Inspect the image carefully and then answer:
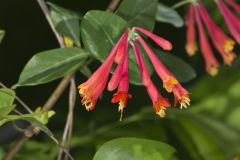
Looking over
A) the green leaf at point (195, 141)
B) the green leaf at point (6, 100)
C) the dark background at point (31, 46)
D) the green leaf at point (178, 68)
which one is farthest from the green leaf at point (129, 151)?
the dark background at point (31, 46)

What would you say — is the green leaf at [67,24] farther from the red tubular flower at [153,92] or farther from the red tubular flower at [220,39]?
the red tubular flower at [220,39]

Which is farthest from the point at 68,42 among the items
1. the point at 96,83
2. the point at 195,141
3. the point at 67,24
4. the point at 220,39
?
the point at 195,141

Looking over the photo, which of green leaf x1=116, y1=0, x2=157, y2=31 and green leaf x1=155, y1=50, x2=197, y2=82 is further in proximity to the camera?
green leaf x1=155, y1=50, x2=197, y2=82

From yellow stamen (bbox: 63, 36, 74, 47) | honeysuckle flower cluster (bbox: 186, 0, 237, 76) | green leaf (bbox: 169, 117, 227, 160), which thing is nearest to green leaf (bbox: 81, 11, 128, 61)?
yellow stamen (bbox: 63, 36, 74, 47)

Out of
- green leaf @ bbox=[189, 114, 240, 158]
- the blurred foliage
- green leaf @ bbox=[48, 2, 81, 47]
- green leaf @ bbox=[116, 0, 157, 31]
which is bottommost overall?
green leaf @ bbox=[189, 114, 240, 158]

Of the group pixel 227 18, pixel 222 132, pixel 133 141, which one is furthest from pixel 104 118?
pixel 133 141

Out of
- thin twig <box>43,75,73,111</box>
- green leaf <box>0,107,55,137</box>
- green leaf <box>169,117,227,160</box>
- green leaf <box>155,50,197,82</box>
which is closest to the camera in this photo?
green leaf <box>0,107,55,137</box>

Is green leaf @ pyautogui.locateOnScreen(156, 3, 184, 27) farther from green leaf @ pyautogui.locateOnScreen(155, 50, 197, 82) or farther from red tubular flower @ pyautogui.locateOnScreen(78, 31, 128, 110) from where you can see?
red tubular flower @ pyautogui.locateOnScreen(78, 31, 128, 110)
